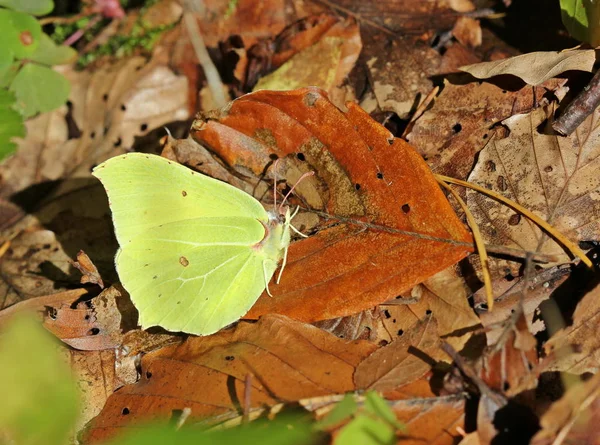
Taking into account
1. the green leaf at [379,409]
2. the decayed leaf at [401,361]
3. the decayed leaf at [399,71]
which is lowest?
the decayed leaf at [401,361]

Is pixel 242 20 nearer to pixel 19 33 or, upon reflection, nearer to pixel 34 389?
pixel 19 33

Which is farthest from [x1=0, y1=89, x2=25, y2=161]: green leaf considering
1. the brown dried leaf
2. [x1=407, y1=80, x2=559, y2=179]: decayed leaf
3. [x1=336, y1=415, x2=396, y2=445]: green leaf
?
[x1=336, y1=415, x2=396, y2=445]: green leaf

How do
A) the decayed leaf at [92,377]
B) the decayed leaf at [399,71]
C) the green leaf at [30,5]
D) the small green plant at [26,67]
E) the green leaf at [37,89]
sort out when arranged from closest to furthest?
1. the decayed leaf at [92,377]
2. the decayed leaf at [399,71]
3. the small green plant at [26,67]
4. the green leaf at [30,5]
5. the green leaf at [37,89]

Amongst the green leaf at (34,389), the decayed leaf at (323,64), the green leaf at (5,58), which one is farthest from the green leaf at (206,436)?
the green leaf at (5,58)

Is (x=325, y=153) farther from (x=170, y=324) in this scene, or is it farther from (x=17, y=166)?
(x=17, y=166)

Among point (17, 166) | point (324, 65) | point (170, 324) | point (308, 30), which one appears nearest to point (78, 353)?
point (170, 324)

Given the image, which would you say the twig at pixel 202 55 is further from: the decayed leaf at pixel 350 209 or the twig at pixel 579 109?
the twig at pixel 579 109

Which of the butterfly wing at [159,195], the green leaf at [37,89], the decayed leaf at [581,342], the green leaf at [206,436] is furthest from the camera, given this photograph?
the green leaf at [37,89]

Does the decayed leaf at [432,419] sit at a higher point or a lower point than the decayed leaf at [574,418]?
lower
